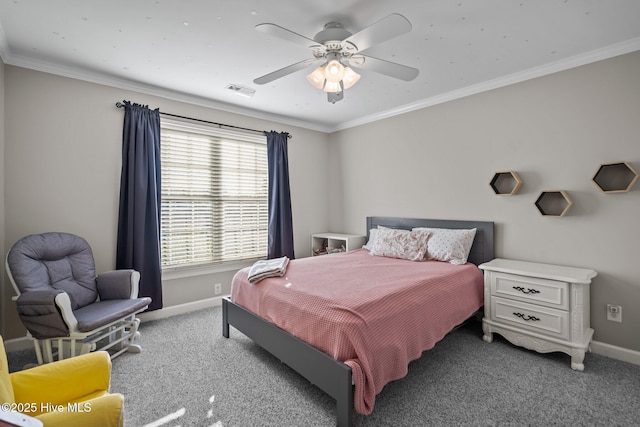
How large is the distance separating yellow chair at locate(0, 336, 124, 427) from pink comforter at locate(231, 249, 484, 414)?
105 centimetres

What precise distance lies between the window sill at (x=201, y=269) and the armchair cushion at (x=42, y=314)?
127 centimetres

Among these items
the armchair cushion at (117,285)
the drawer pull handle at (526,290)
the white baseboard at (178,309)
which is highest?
the armchair cushion at (117,285)

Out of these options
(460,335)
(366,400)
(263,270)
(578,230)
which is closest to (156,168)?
(263,270)

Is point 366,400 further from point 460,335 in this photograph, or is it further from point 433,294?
point 460,335

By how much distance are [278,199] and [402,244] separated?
1.80 meters

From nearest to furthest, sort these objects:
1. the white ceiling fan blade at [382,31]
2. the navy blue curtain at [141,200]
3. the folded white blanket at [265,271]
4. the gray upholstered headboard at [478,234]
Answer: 1. the white ceiling fan blade at [382,31]
2. the folded white blanket at [265,271]
3. the navy blue curtain at [141,200]
4. the gray upholstered headboard at [478,234]

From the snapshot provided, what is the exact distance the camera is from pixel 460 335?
2.88 m

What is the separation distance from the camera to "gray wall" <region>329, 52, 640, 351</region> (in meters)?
2.41

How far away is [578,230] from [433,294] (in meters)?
1.51

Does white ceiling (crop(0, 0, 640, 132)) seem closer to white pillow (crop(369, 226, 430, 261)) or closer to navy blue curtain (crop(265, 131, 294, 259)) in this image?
navy blue curtain (crop(265, 131, 294, 259))

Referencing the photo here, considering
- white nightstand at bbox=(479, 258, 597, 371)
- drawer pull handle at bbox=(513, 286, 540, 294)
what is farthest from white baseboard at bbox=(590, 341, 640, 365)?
drawer pull handle at bbox=(513, 286, 540, 294)

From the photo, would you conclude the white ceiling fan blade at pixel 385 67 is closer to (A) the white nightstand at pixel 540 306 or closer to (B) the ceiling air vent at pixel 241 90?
(B) the ceiling air vent at pixel 241 90

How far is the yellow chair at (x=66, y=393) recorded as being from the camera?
105 centimetres

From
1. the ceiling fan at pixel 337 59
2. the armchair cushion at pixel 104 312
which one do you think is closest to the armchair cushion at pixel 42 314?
the armchair cushion at pixel 104 312
